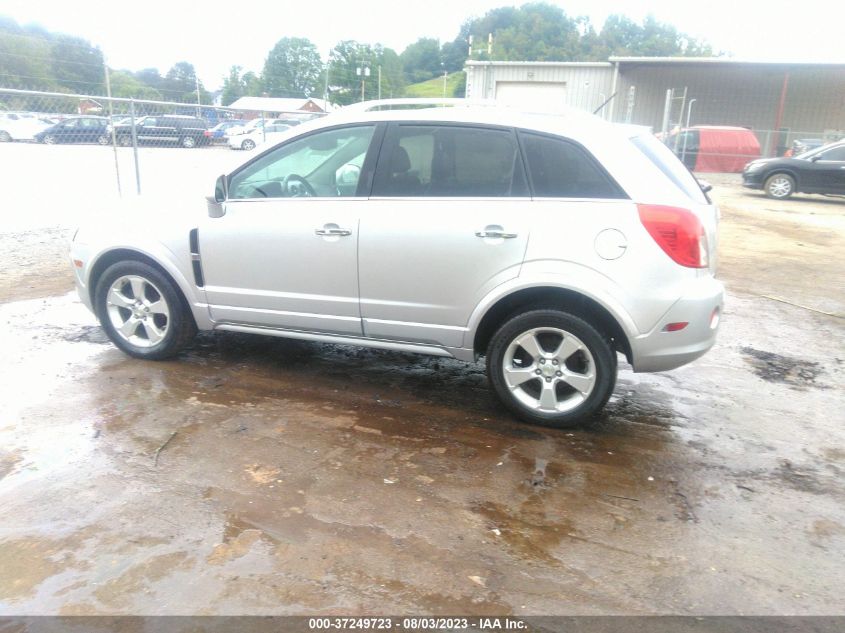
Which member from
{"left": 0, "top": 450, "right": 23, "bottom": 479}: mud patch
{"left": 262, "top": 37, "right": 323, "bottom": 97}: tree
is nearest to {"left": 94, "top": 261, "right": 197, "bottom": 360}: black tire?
{"left": 0, "top": 450, "right": 23, "bottom": 479}: mud patch

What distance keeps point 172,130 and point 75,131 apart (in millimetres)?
2302

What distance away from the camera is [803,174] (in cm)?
1692

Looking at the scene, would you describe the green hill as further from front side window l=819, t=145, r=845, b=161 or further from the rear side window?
the rear side window

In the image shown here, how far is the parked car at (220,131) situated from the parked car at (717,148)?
16123 mm

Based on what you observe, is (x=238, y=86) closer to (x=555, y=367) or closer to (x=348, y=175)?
(x=348, y=175)

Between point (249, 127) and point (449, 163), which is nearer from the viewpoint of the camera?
point (449, 163)

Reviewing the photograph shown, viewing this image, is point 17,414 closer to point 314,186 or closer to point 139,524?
point 139,524

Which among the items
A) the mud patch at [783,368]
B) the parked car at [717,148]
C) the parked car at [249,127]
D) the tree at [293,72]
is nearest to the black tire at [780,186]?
the parked car at [717,148]

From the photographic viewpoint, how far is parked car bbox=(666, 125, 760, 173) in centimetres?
2328

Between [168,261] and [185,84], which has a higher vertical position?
[185,84]

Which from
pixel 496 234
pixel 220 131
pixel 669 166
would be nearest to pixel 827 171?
pixel 220 131

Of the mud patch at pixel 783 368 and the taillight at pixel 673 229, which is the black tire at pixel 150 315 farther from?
the mud patch at pixel 783 368

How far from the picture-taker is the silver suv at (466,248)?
3799 millimetres

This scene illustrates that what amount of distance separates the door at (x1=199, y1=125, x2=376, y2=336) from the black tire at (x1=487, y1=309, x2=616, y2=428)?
1.02 m
